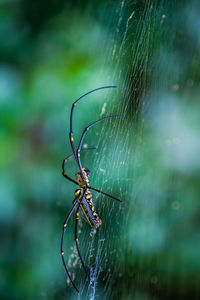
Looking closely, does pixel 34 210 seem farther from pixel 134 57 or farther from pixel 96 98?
pixel 134 57

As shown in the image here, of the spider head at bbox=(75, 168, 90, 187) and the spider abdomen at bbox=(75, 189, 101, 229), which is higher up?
the spider head at bbox=(75, 168, 90, 187)

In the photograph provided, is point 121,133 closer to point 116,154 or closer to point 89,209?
point 116,154

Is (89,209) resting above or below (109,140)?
below

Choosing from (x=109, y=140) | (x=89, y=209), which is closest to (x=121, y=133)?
(x=109, y=140)

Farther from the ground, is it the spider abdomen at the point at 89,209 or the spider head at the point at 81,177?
the spider head at the point at 81,177

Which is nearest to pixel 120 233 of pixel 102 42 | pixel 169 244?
pixel 169 244
